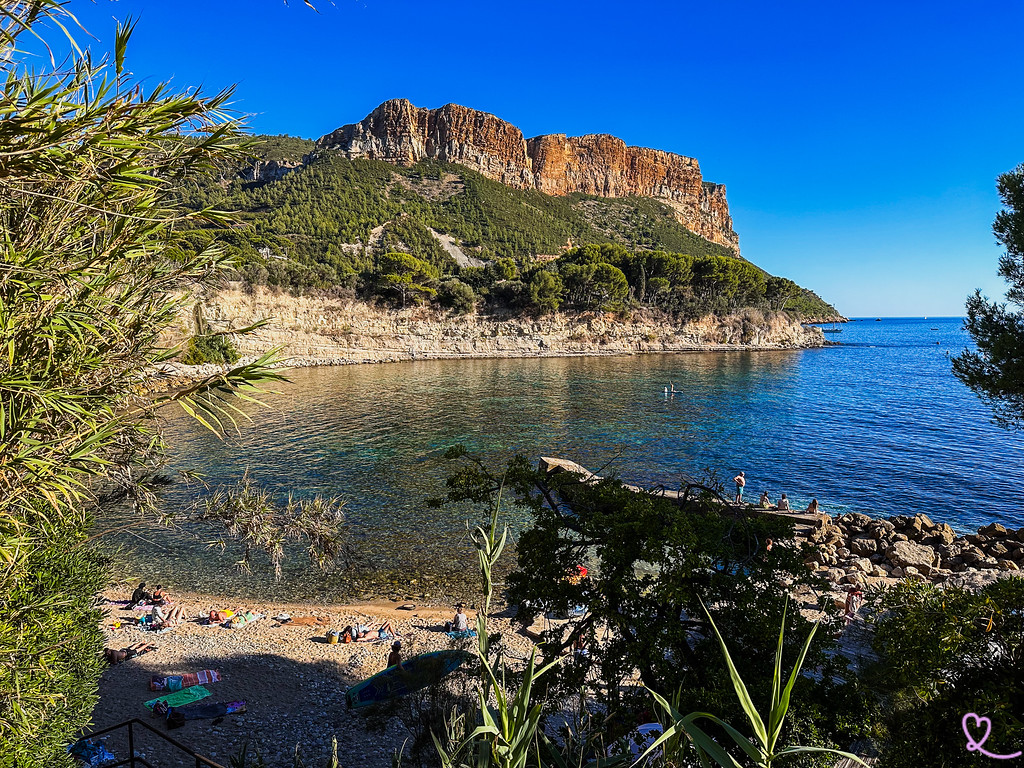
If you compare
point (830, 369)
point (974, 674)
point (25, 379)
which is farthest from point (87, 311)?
point (830, 369)

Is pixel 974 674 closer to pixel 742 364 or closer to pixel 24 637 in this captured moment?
pixel 24 637

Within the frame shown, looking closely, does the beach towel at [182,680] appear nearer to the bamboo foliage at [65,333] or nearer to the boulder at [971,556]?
the bamboo foliage at [65,333]

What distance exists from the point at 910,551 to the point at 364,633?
1415 cm

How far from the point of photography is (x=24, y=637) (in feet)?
13.9

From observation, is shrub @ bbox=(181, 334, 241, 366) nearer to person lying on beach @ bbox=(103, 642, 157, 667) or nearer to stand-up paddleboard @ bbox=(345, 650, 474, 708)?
stand-up paddleboard @ bbox=(345, 650, 474, 708)

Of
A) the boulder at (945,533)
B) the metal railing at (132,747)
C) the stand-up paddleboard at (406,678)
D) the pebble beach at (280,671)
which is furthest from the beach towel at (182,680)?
the boulder at (945,533)

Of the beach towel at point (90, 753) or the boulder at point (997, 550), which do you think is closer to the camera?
the beach towel at point (90, 753)

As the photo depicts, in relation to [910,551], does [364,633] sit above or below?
below

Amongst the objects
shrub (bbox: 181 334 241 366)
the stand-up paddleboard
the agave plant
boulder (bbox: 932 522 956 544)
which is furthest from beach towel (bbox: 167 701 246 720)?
boulder (bbox: 932 522 956 544)

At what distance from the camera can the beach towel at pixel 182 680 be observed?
9000 millimetres

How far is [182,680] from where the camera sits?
9.16 metres

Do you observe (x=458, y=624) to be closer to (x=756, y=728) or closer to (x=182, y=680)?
(x=182, y=680)

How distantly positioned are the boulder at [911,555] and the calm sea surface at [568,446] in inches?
146

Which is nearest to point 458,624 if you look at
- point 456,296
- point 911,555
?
point 911,555
